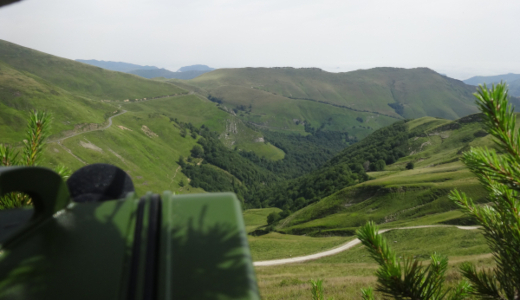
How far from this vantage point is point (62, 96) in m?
187

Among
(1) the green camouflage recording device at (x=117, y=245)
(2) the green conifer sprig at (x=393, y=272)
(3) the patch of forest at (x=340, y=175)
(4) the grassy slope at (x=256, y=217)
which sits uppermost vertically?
(1) the green camouflage recording device at (x=117, y=245)

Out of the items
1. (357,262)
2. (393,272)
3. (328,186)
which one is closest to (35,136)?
(393,272)

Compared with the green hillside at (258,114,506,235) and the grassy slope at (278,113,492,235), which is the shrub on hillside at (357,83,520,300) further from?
the grassy slope at (278,113,492,235)

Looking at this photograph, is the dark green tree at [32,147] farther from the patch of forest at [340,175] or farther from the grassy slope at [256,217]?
the grassy slope at [256,217]

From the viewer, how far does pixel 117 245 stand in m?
1.53

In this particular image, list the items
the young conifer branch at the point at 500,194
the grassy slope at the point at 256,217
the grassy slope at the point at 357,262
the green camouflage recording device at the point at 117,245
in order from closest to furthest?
the green camouflage recording device at the point at 117,245
the young conifer branch at the point at 500,194
the grassy slope at the point at 357,262
the grassy slope at the point at 256,217

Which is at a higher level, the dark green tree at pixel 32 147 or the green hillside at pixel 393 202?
the dark green tree at pixel 32 147

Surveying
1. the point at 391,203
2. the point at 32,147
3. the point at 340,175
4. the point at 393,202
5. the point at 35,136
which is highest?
the point at 35,136

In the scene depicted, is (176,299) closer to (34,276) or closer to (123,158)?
(34,276)

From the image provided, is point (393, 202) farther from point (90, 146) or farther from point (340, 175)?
point (90, 146)

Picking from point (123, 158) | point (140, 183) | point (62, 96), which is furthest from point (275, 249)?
point (62, 96)

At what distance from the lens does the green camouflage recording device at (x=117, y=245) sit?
4.50 feet

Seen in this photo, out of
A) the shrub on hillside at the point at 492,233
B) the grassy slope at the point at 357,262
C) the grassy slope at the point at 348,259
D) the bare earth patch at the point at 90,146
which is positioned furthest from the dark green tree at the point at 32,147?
the bare earth patch at the point at 90,146

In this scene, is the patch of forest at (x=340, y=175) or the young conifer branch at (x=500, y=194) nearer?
the young conifer branch at (x=500, y=194)
